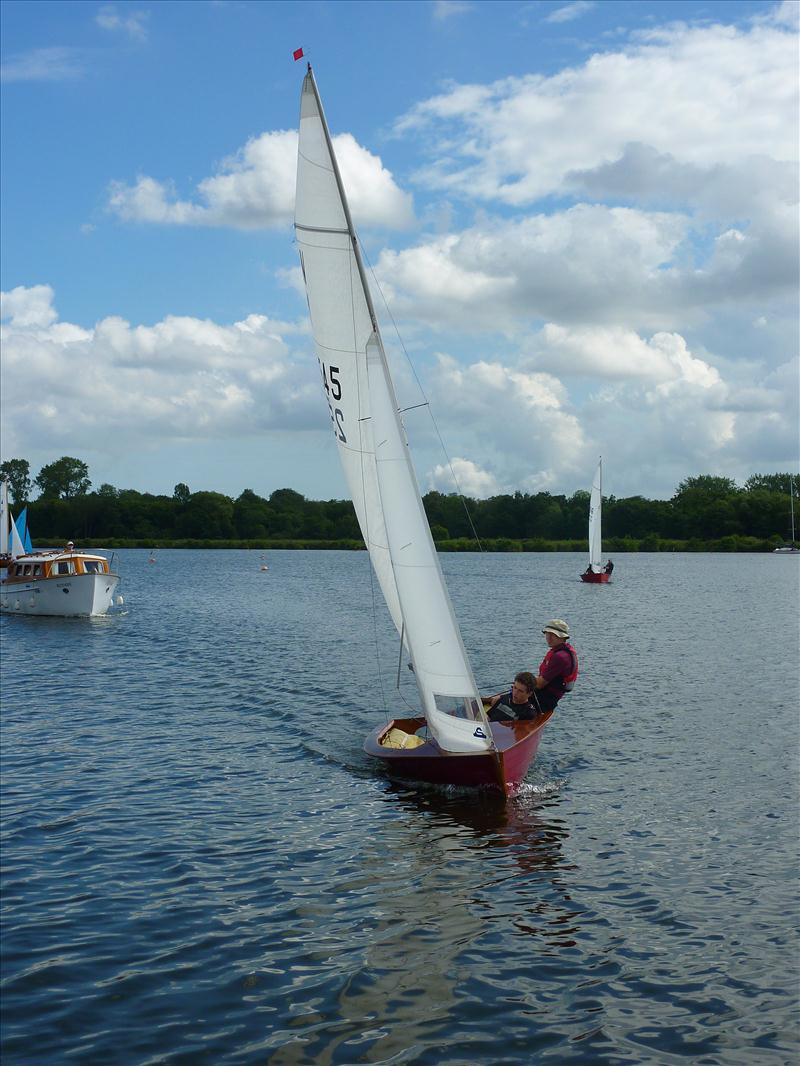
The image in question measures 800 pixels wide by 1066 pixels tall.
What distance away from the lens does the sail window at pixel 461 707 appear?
14914mm

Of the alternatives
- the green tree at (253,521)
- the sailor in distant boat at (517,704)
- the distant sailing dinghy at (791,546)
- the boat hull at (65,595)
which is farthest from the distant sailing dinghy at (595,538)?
the green tree at (253,521)

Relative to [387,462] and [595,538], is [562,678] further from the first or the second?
[595,538]

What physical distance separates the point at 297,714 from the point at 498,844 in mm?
10940

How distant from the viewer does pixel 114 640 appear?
130ft

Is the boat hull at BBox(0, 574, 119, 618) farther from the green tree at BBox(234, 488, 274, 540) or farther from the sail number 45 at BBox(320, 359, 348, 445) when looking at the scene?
the green tree at BBox(234, 488, 274, 540)

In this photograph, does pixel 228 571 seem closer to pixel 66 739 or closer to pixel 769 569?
pixel 769 569

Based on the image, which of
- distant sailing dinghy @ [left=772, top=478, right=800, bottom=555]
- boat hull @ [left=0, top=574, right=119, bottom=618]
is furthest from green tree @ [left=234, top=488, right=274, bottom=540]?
boat hull @ [left=0, top=574, right=119, bottom=618]

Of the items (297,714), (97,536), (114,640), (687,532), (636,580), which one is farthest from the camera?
(97,536)

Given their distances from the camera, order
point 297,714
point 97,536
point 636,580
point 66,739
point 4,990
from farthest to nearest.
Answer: point 97,536, point 636,580, point 297,714, point 66,739, point 4,990

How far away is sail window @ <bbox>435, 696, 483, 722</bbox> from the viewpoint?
1491cm

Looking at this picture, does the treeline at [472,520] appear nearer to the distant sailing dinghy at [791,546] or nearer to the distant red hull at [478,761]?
the distant sailing dinghy at [791,546]

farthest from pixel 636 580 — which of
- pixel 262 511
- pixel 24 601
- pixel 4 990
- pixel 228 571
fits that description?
pixel 262 511

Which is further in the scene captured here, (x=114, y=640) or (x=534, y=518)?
(x=534, y=518)

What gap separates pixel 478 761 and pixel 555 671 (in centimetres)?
264
